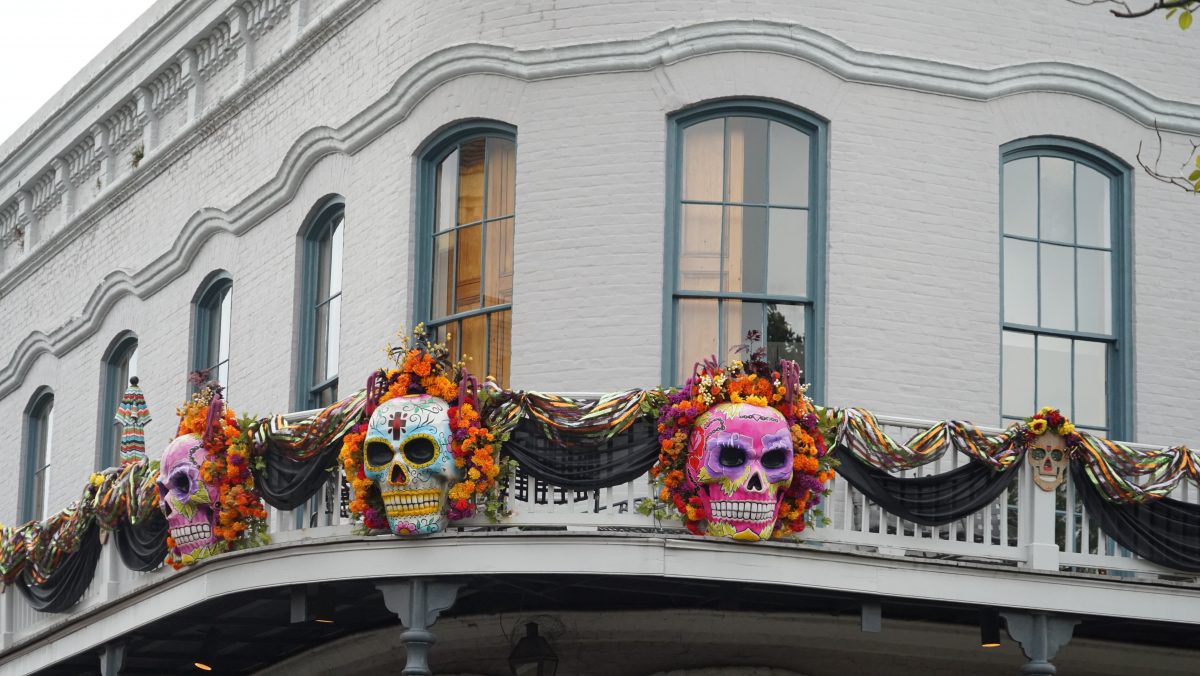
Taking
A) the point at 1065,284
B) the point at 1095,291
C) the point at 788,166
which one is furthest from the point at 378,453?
the point at 1095,291

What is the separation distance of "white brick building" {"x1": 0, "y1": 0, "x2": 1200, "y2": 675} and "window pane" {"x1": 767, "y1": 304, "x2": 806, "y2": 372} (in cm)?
11

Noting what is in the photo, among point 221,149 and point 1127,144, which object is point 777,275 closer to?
point 1127,144

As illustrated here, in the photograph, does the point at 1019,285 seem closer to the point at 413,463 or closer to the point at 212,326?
the point at 413,463

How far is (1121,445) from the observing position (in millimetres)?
17875

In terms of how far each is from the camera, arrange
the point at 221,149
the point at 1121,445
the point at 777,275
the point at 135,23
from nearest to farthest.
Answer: the point at 1121,445
the point at 777,275
the point at 221,149
the point at 135,23

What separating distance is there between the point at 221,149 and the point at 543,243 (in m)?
5.83

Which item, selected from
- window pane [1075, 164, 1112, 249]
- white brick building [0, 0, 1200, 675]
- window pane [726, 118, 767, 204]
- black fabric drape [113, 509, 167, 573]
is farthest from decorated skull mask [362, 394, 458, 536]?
window pane [1075, 164, 1112, 249]

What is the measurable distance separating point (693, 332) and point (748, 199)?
115 centimetres

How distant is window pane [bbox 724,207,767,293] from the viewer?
19.0 meters

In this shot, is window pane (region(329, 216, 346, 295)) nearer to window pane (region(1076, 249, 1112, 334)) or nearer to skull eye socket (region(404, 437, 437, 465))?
skull eye socket (region(404, 437, 437, 465))

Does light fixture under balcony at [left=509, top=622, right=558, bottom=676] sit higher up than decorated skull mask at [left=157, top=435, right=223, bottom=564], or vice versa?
decorated skull mask at [left=157, top=435, right=223, bottom=564]

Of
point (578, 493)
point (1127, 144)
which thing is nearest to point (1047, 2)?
point (1127, 144)

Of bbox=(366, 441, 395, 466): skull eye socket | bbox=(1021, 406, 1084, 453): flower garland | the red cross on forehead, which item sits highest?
bbox=(1021, 406, 1084, 453): flower garland

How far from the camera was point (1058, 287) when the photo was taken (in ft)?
65.5
